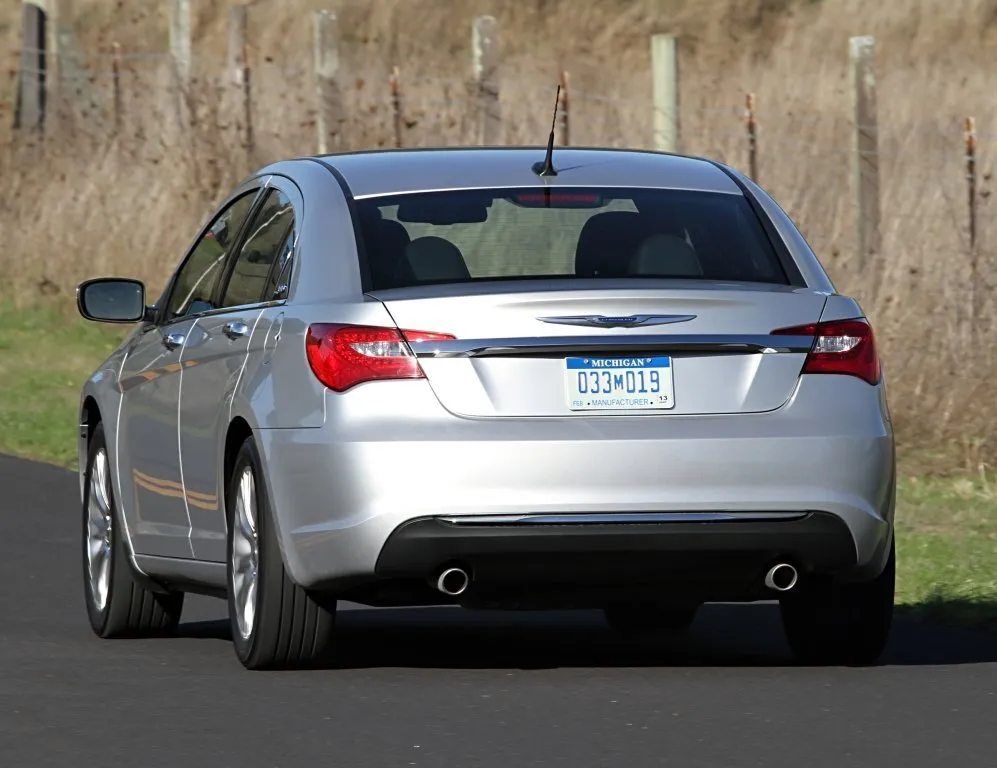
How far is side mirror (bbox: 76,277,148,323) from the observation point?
9945 millimetres

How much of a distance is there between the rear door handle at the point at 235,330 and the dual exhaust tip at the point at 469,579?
1.17 m

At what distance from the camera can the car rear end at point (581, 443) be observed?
803 centimetres

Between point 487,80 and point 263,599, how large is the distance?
15.2m

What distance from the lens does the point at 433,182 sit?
29.4 feet

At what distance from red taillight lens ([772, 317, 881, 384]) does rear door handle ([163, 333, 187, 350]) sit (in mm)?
2357

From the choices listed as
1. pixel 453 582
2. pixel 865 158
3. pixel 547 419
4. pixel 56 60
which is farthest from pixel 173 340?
pixel 56 60

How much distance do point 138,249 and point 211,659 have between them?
15.0m

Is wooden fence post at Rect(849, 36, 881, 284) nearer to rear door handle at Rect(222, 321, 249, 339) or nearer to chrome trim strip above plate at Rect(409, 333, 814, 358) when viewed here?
rear door handle at Rect(222, 321, 249, 339)

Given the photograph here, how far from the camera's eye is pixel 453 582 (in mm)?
8164

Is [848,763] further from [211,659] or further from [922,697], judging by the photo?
[211,659]

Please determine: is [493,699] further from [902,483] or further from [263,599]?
[902,483]

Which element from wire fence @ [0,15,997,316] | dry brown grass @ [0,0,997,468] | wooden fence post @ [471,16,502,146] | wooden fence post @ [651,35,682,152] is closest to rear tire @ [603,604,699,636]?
dry brown grass @ [0,0,997,468]

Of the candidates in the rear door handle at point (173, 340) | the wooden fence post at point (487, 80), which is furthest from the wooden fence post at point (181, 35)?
the rear door handle at point (173, 340)

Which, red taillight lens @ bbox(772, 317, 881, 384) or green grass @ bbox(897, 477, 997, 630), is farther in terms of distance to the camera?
green grass @ bbox(897, 477, 997, 630)
